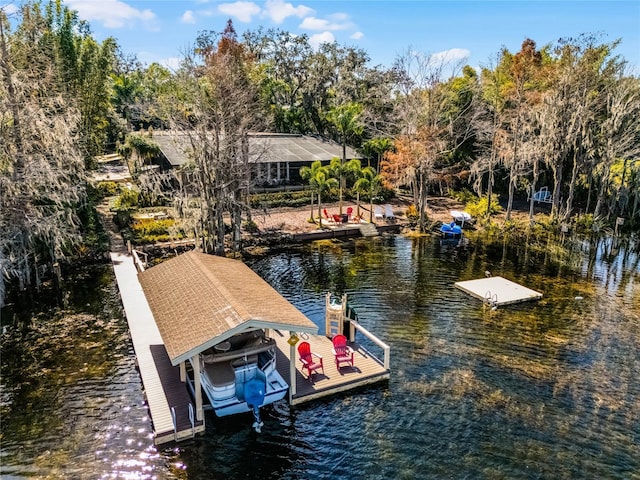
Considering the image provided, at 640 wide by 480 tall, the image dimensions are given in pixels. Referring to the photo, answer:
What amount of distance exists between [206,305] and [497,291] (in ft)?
46.7

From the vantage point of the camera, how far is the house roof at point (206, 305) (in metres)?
11.9

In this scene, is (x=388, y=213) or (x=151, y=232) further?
(x=388, y=213)

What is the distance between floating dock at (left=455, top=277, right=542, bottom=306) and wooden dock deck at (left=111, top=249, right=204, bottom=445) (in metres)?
13.5

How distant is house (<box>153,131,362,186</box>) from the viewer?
37.9 m

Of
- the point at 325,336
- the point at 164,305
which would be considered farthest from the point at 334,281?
the point at 164,305

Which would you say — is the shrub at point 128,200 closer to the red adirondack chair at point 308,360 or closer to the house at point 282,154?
the house at point 282,154

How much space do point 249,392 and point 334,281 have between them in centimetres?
1190

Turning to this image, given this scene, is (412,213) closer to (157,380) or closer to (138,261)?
(138,261)

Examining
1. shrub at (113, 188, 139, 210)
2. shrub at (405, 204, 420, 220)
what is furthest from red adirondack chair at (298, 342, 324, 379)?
shrub at (113, 188, 139, 210)

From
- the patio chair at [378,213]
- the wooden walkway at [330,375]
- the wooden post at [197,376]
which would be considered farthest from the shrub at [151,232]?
the wooden post at [197,376]

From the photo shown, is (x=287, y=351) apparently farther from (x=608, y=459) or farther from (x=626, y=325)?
(x=626, y=325)

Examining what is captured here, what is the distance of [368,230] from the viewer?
31.9m

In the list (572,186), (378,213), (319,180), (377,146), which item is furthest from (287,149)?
(572,186)

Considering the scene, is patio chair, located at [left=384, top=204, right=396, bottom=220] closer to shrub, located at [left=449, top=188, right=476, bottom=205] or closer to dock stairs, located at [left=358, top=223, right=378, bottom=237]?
dock stairs, located at [left=358, top=223, right=378, bottom=237]
